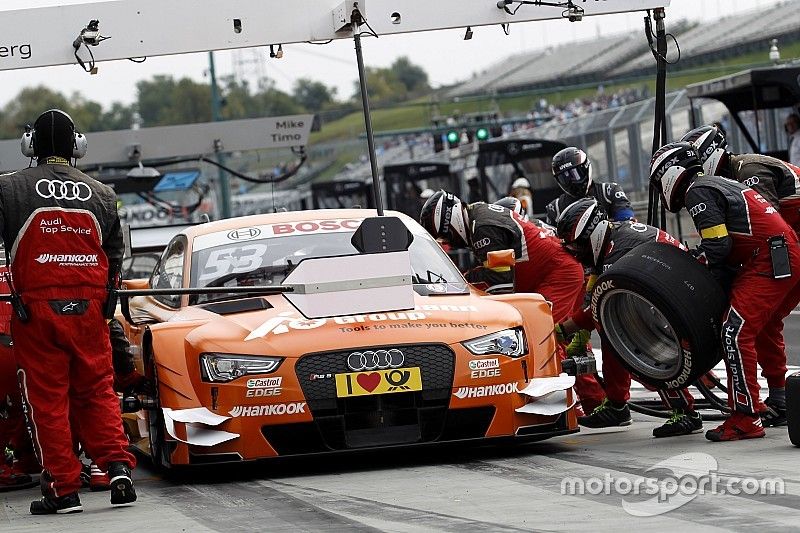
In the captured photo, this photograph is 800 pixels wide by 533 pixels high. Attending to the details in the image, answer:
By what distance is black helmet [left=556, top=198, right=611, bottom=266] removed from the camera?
9.97 metres

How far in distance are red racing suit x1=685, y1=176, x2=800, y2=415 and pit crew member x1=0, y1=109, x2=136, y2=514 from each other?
128 inches

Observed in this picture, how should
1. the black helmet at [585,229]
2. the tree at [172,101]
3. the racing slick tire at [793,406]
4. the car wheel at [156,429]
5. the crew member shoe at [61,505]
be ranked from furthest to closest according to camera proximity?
the tree at [172,101]
the black helmet at [585,229]
the car wheel at [156,429]
the racing slick tire at [793,406]
the crew member shoe at [61,505]

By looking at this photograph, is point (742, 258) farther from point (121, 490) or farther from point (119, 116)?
point (119, 116)

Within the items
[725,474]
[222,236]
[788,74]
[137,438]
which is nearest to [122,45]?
[222,236]

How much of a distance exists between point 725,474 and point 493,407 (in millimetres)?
1527

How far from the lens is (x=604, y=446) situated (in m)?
8.84

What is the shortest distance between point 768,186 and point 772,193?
0.22 ft

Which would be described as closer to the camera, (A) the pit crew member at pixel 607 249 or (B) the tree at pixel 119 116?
(A) the pit crew member at pixel 607 249

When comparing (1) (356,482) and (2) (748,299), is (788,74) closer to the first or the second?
(2) (748,299)

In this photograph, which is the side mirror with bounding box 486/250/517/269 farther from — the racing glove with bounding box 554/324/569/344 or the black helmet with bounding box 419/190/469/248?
the black helmet with bounding box 419/190/469/248

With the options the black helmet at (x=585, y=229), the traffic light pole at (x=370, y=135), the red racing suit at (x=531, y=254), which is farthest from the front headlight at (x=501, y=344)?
the red racing suit at (x=531, y=254)

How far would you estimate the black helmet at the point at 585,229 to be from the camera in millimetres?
9969

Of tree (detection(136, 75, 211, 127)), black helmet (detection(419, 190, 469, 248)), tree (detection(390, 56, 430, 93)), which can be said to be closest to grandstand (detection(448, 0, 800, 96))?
tree (detection(136, 75, 211, 127))

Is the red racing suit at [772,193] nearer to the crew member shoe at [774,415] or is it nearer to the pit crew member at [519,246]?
the crew member shoe at [774,415]
